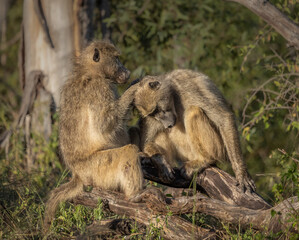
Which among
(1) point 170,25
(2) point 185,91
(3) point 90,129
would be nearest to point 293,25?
(2) point 185,91

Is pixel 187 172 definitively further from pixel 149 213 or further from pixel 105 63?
pixel 105 63

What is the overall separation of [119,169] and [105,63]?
1173 millimetres

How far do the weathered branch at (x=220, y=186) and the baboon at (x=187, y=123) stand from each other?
94 mm

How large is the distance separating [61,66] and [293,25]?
3566 millimetres

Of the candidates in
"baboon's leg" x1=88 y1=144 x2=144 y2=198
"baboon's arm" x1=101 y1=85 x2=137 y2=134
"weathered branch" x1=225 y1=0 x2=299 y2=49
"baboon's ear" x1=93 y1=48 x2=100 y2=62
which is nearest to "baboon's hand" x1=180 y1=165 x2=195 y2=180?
"baboon's leg" x1=88 y1=144 x2=144 y2=198

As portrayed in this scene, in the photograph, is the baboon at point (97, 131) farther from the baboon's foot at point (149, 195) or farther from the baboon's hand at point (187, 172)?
the baboon's hand at point (187, 172)

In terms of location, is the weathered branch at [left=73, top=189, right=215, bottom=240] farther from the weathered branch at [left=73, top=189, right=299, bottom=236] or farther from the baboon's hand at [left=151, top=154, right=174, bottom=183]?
the baboon's hand at [left=151, top=154, right=174, bottom=183]

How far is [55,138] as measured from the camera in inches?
251

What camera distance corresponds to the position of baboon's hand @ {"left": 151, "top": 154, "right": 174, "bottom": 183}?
440cm

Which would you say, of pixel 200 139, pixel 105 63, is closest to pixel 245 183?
pixel 200 139

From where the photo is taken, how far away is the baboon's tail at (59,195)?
4164mm

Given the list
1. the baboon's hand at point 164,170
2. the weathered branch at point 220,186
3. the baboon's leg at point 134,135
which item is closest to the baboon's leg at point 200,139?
the weathered branch at point 220,186

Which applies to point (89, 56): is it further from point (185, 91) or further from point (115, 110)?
point (185, 91)

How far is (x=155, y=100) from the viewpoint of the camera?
4.54m
